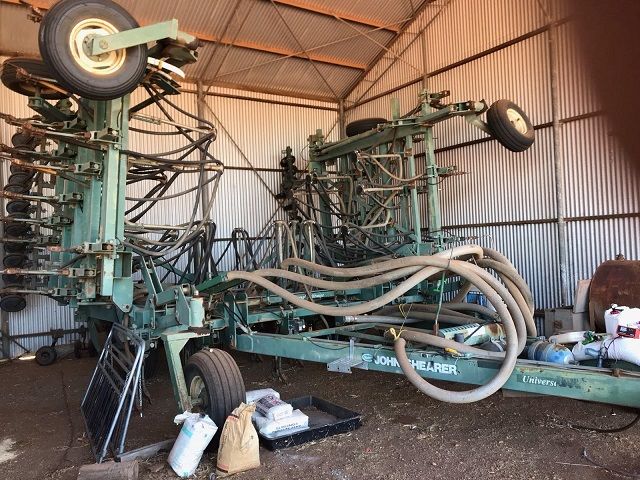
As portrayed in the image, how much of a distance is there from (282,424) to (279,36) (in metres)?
8.97

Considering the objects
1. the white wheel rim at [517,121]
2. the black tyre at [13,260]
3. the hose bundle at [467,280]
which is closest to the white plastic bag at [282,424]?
the hose bundle at [467,280]

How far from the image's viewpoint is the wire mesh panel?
372 centimetres

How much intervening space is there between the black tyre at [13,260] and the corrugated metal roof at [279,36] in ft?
13.3

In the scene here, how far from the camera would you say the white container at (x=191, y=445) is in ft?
11.5

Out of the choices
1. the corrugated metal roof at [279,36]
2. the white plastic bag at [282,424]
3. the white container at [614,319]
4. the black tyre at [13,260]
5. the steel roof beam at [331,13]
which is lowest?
the white plastic bag at [282,424]

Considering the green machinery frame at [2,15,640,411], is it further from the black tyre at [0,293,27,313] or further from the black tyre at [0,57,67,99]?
the black tyre at [0,293,27,313]

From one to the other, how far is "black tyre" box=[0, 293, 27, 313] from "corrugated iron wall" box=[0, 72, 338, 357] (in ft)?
9.76

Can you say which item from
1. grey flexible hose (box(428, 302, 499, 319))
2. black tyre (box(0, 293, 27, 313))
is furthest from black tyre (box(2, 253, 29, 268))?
grey flexible hose (box(428, 302, 499, 319))

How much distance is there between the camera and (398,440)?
408 cm

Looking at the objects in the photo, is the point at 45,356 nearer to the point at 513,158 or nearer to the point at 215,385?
the point at 215,385

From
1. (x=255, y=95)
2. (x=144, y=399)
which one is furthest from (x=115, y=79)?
(x=255, y=95)

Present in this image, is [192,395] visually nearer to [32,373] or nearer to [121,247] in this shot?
[121,247]

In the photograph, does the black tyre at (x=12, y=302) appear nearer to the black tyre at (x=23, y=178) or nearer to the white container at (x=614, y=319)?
the black tyre at (x=23, y=178)

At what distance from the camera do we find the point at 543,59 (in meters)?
8.30
